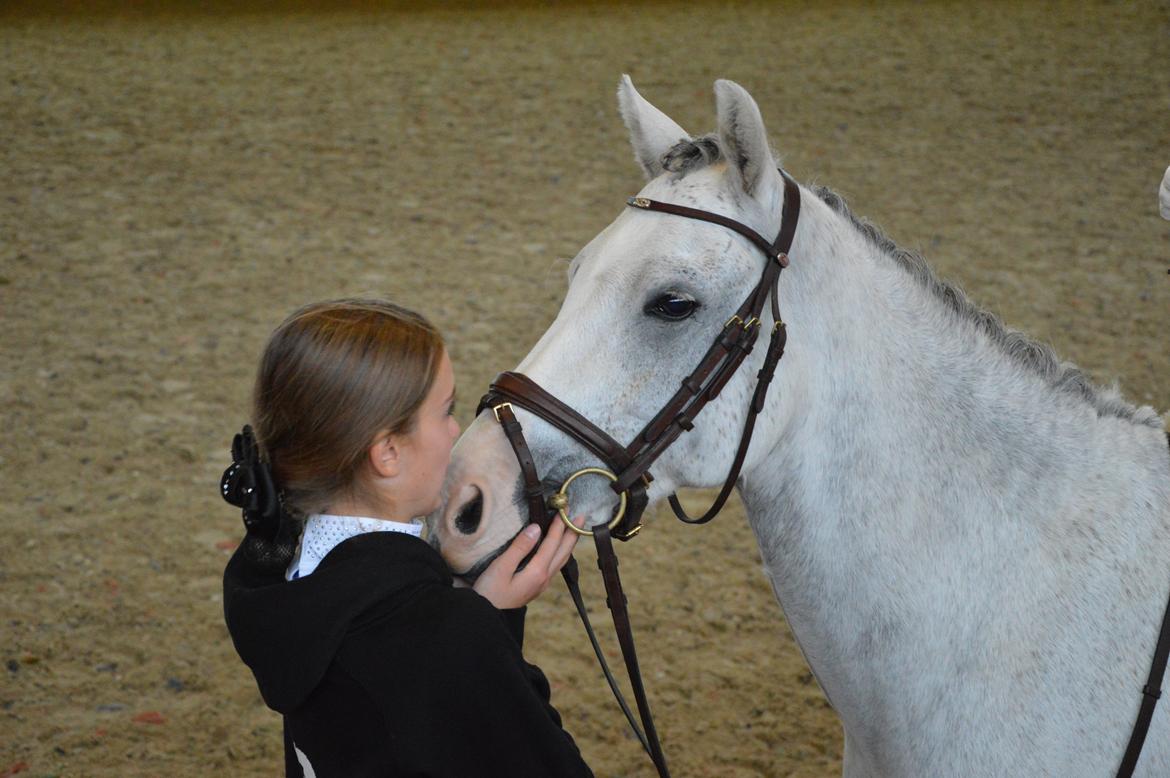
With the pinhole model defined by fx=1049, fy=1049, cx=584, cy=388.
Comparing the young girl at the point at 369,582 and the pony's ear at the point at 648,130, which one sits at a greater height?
the pony's ear at the point at 648,130

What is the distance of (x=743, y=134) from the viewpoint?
69.7 inches

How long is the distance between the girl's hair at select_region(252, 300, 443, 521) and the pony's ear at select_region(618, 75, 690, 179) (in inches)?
29.1

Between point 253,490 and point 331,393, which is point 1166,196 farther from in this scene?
point 253,490

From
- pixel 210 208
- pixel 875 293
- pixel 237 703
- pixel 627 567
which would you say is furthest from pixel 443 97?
pixel 875 293

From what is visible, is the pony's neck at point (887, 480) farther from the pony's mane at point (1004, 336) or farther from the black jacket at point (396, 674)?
the black jacket at point (396, 674)

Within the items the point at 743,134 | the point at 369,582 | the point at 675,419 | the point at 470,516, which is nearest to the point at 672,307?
the point at 675,419

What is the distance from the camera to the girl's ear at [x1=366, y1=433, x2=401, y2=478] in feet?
5.32

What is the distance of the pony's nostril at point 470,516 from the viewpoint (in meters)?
1.76

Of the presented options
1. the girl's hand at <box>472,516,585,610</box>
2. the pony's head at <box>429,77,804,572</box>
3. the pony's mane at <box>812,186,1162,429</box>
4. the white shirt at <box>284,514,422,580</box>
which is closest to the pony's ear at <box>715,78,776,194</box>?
the pony's head at <box>429,77,804,572</box>

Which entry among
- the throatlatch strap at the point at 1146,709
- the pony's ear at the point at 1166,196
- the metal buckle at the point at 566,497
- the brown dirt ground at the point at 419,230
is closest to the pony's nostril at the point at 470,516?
the metal buckle at the point at 566,497

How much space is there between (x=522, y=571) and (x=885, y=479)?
0.67m

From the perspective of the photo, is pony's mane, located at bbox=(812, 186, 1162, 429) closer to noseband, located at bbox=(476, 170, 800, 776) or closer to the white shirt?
noseband, located at bbox=(476, 170, 800, 776)

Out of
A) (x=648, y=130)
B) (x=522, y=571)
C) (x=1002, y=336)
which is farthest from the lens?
(x=648, y=130)

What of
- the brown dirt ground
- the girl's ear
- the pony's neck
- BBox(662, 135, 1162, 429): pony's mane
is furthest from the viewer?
the brown dirt ground
